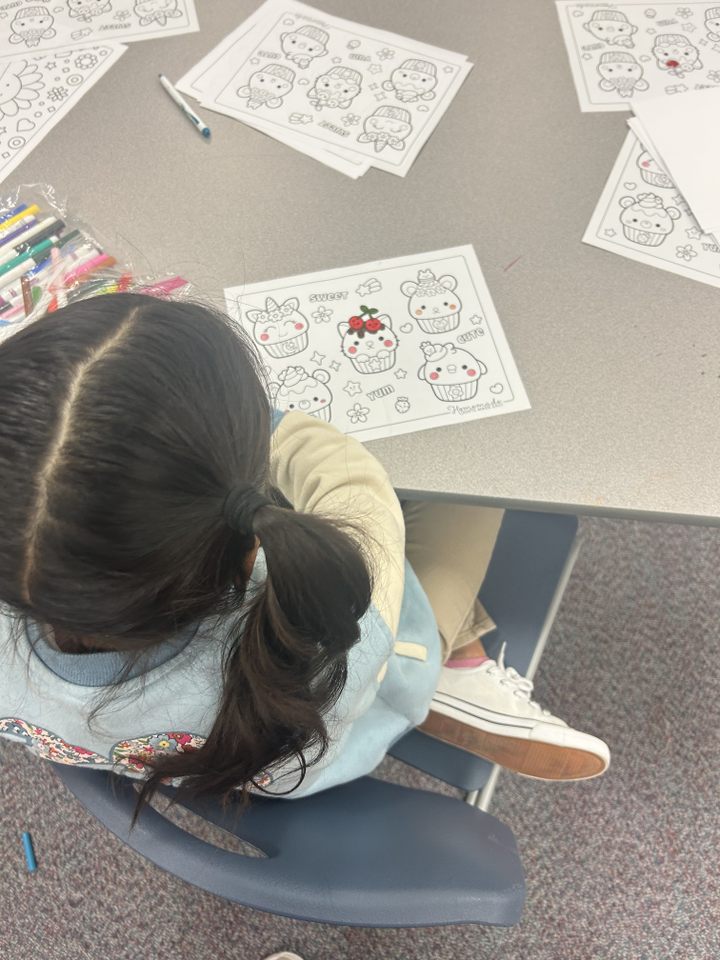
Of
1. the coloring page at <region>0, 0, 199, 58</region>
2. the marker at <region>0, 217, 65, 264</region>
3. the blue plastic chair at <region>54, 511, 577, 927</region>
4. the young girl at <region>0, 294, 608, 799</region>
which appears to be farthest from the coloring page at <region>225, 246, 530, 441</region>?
the coloring page at <region>0, 0, 199, 58</region>

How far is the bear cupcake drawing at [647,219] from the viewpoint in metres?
0.78

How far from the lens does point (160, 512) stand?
40cm

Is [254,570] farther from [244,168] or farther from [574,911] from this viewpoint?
[574,911]

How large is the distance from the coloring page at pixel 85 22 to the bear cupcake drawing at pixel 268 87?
13 cm

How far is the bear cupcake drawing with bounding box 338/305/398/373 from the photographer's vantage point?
726 millimetres

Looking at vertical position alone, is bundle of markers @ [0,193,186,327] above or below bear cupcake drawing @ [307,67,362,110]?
below

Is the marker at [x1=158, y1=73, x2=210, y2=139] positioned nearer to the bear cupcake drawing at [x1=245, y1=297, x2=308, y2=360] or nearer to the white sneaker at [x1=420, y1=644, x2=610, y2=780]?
the bear cupcake drawing at [x1=245, y1=297, x2=308, y2=360]

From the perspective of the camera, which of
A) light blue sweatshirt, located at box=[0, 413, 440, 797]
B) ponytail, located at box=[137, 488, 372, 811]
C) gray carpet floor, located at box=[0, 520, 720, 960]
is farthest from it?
gray carpet floor, located at box=[0, 520, 720, 960]

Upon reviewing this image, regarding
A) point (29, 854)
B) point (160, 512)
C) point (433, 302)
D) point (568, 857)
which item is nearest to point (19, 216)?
point (433, 302)

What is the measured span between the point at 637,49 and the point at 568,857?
1111mm

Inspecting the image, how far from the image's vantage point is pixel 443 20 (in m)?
0.94

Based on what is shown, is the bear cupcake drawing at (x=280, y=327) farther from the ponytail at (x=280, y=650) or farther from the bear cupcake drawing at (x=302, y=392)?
the ponytail at (x=280, y=650)

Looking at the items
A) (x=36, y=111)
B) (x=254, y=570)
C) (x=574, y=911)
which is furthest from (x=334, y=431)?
(x=574, y=911)

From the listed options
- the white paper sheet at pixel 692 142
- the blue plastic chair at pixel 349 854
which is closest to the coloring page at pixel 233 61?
the white paper sheet at pixel 692 142
